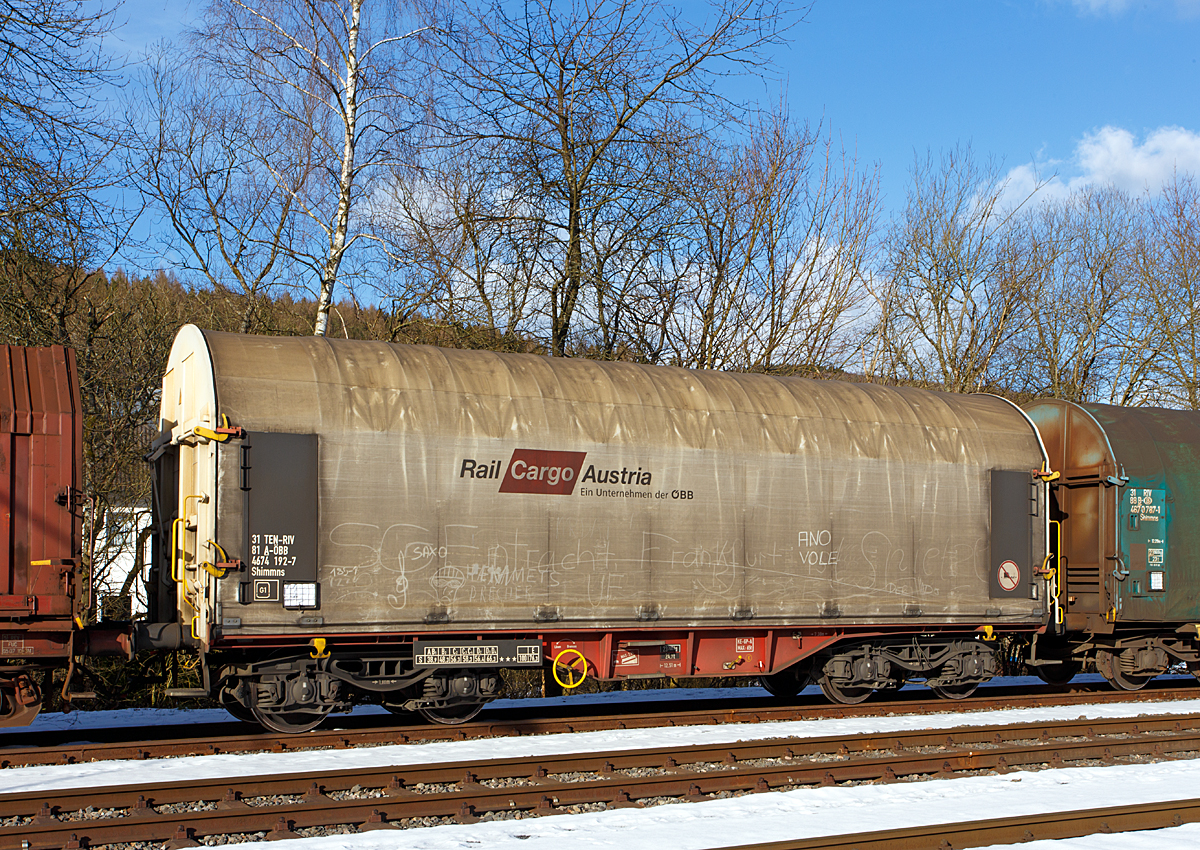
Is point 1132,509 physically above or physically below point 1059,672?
above

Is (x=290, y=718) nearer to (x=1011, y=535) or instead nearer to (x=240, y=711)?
(x=240, y=711)

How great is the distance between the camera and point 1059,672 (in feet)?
51.4

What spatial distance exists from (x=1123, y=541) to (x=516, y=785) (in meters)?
9.91

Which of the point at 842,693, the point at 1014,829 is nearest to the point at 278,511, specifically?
the point at 1014,829

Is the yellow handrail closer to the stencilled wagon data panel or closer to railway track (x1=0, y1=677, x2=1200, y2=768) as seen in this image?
railway track (x1=0, y1=677, x2=1200, y2=768)

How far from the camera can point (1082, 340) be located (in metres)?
30.6

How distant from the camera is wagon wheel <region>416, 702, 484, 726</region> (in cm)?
1099

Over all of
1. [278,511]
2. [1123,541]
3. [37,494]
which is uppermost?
[37,494]

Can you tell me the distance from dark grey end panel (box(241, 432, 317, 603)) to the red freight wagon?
1.65 metres

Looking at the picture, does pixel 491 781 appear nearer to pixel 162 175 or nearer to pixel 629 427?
pixel 629 427

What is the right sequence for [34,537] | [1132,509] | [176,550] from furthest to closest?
[1132,509], [176,550], [34,537]

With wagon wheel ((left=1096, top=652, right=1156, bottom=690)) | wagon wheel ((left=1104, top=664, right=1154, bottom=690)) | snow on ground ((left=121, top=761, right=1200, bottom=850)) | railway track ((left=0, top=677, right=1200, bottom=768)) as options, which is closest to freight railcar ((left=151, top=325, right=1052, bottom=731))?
railway track ((left=0, top=677, right=1200, bottom=768))

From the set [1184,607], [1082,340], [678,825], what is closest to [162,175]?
[678,825]

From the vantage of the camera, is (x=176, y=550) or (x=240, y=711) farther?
(x=240, y=711)
